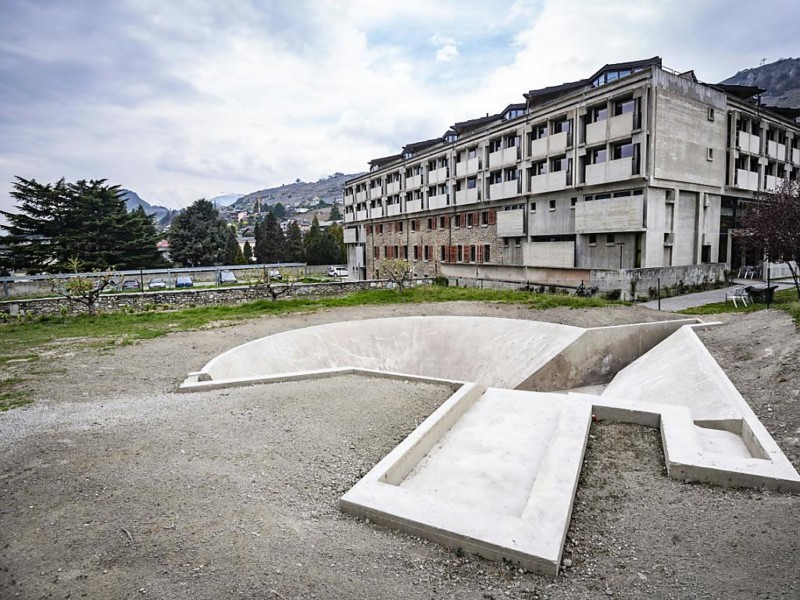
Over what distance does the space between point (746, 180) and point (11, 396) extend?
40321 mm

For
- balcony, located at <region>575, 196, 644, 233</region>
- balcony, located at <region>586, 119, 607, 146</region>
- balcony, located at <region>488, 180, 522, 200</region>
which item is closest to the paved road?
balcony, located at <region>575, 196, 644, 233</region>

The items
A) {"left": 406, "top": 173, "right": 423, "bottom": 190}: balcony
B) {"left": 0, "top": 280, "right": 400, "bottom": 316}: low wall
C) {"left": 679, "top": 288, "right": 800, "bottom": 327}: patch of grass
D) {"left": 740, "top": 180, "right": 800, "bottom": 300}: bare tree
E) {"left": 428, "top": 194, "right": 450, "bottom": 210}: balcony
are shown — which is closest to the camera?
{"left": 740, "top": 180, "right": 800, "bottom": 300}: bare tree

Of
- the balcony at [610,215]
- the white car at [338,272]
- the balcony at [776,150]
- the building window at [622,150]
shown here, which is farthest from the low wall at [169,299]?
the balcony at [776,150]

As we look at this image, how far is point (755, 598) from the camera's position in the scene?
399 cm

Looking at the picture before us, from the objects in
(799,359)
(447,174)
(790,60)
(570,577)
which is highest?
(790,60)

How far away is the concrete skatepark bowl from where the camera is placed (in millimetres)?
5219

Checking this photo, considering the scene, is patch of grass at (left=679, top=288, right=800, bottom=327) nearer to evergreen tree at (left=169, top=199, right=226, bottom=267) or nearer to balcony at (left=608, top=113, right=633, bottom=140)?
balcony at (left=608, top=113, right=633, bottom=140)

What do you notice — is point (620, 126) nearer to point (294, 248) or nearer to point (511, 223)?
point (511, 223)

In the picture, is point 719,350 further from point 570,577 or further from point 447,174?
point 447,174

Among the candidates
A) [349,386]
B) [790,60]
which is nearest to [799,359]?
[349,386]

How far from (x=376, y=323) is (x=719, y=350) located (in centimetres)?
1219

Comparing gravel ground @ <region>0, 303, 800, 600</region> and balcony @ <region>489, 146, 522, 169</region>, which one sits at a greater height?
balcony @ <region>489, 146, 522, 169</region>

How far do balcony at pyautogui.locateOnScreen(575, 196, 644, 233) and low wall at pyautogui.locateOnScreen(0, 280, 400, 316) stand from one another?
15.8 meters

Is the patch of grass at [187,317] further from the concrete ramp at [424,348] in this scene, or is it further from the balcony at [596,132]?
the balcony at [596,132]
